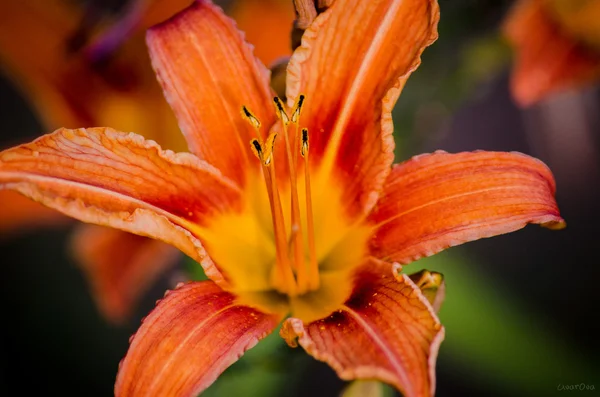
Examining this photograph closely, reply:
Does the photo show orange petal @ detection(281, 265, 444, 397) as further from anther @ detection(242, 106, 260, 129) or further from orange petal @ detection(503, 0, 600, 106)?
orange petal @ detection(503, 0, 600, 106)

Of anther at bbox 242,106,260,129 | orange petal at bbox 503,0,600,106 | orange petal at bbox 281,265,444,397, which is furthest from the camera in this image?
orange petal at bbox 503,0,600,106

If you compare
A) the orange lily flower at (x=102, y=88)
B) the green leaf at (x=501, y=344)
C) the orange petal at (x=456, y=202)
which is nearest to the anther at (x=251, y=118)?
the orange petal at (x=456, y=202)

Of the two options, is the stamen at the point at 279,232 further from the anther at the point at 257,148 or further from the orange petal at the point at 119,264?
the orange petal at the point at 119,264

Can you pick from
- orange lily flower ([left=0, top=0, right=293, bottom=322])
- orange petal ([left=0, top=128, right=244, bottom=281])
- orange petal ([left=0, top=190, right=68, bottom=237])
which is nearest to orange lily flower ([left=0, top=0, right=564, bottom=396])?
orange petal ([left=0, top=128, right=244, bottom=281])

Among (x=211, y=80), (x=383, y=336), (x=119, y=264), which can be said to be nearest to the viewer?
(x=383, y=336)

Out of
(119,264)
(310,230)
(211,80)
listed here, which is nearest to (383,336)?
(310,230)

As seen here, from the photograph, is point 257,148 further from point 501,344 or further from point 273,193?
point 501,344
